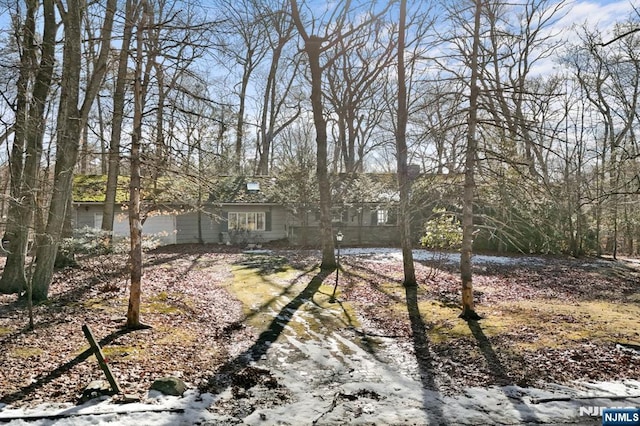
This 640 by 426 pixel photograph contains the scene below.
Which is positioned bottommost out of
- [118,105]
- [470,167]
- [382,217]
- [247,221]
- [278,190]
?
[247,221]

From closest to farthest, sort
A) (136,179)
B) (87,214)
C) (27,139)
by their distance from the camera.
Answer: (136,179) → (27,139) → (87,214)

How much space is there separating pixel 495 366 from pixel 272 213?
1881cm

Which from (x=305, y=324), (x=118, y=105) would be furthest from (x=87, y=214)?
(x=305, y=324)

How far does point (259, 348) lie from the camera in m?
7.74

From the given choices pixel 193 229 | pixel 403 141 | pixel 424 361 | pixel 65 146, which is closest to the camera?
pixel 424 361

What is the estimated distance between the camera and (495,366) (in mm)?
7078

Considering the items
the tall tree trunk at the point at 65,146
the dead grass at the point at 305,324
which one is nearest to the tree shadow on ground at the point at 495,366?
the dead grass at the point at 305,324

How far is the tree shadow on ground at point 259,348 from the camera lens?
244 inches

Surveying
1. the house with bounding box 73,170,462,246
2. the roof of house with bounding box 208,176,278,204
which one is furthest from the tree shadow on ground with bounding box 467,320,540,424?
the roof of house with bounding box 208,176,278,204

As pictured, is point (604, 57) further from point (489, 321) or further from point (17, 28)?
point (17, 28)

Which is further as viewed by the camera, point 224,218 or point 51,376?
point 224,218

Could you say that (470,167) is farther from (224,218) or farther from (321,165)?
(224,218)
